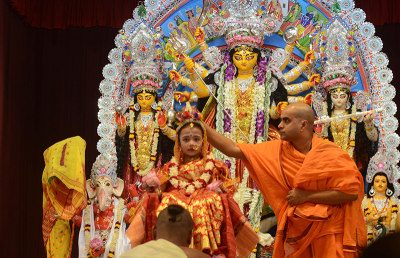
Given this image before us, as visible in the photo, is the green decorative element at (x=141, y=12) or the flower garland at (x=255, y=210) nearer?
the flower garland at (x=255, y=210)

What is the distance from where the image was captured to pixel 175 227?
2.75 m

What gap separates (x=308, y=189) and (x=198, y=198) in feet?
2.57

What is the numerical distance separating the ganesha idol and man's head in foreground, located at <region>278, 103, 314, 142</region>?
2463 millimetres

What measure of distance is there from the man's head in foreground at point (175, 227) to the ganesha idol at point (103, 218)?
2865mm

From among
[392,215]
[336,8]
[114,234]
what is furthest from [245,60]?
[114,234]

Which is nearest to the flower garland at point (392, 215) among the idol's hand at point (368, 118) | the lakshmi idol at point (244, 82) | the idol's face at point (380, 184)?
the idol's face at point (380, 184)

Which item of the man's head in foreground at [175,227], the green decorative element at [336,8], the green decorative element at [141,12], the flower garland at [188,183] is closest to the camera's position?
the man's head in foreground at [175,227]

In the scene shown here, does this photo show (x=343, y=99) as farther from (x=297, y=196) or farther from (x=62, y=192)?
(x=62, y=192)

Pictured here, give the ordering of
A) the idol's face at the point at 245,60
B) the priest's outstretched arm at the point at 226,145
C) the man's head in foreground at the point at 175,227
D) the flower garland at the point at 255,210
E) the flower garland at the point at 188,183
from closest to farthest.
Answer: the man's head in foreground at the point at 175,227, the priest's outstretched arm at the point at 226,145, the flower garland at the point at 188,183, the flower garland at the point at 255,210, the idol's face at the point at 245,60

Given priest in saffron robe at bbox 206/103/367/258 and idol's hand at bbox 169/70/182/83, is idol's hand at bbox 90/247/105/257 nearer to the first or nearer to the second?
idol's hand at bbox 169/70/182/83

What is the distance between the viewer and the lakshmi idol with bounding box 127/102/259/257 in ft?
12.3

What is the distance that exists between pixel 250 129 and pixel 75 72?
269cm

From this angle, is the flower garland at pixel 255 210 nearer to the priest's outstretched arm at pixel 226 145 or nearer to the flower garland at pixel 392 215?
the flower garland at pixel 392 215

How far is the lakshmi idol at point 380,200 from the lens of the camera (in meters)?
5.47
